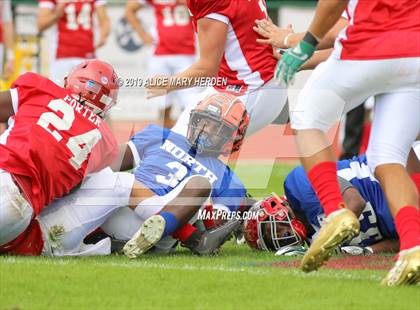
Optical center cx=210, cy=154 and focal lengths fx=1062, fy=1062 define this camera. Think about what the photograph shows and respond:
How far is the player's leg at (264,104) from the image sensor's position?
22.5 ft

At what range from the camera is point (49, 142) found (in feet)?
17.8

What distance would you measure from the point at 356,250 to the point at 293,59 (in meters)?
1.53

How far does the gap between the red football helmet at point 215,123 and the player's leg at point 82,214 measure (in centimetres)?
56

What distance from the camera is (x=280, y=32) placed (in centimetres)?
571

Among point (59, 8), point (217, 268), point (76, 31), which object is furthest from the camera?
point (76, 31)

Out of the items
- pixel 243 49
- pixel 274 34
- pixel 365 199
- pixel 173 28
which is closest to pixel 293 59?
pixel 274 34

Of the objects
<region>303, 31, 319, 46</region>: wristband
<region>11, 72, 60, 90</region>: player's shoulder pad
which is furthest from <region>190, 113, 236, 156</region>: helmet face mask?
<region>303, 31, 319, 46</region>: wristband

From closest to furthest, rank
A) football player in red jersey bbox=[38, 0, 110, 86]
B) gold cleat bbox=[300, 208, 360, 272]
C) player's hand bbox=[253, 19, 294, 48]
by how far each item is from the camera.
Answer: gold cleat bbox=[300, 208, 360, 272]
player's hand bbox=[253, 19, 294, 48]
football player in red jersey bbox=[38, 0, 110, 86]

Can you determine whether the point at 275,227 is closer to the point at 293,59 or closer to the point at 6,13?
the point at 293,59

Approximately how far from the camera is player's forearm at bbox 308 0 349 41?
181 inches

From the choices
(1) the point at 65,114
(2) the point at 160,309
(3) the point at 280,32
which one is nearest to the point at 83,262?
(1) the point at 65,114

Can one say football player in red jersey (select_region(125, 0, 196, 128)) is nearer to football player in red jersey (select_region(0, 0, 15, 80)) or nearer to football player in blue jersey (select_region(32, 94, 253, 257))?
football player in red jersey (select_region(0, 0, 15, 80))

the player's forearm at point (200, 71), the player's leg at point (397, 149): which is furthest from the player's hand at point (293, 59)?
the player's forearm at point (200, 71)

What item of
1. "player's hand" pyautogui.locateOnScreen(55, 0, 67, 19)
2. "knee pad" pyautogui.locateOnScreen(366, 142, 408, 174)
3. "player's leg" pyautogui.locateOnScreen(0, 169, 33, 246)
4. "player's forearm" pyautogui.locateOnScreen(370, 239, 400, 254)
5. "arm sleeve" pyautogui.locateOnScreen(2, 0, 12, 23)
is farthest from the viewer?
"player's hand" pyautogui.locateOnScreen(55, 0, 67, 19)
